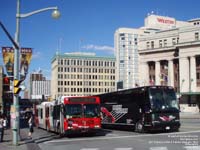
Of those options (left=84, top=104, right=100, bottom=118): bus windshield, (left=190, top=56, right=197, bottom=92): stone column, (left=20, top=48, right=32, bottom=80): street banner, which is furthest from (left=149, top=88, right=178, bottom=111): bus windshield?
(left=190, top=56, right=197, bottom=92): stone column

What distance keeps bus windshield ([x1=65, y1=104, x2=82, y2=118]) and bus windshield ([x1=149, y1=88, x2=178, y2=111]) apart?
510 cm

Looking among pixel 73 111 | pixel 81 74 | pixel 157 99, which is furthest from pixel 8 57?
pixel 81 74

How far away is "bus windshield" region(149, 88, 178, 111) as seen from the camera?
27.8m

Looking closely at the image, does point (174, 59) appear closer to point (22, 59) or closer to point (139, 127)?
point (139, 127)

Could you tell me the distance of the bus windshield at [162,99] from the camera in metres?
27.8

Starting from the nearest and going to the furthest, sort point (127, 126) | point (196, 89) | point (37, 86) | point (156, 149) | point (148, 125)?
point (156, 149)
point (148, 125)
point (127, 126)
point (196, 89)
point (37, 86)

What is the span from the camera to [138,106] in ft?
96.6

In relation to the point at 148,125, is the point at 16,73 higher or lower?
higher

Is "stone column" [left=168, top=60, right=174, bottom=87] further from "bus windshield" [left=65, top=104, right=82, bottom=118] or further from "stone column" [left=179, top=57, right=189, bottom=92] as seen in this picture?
"bus windshield" [left=65, top=104, right=82, bottom=118]

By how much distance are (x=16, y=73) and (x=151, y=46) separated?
88.7 metres

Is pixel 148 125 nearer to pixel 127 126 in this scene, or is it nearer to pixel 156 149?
pixel 127 126

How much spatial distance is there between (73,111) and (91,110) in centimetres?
124

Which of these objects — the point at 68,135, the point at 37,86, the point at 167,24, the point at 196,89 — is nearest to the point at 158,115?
the point at 68,135

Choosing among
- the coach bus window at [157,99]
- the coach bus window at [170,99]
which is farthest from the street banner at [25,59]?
the coach bus window at [170,99]
